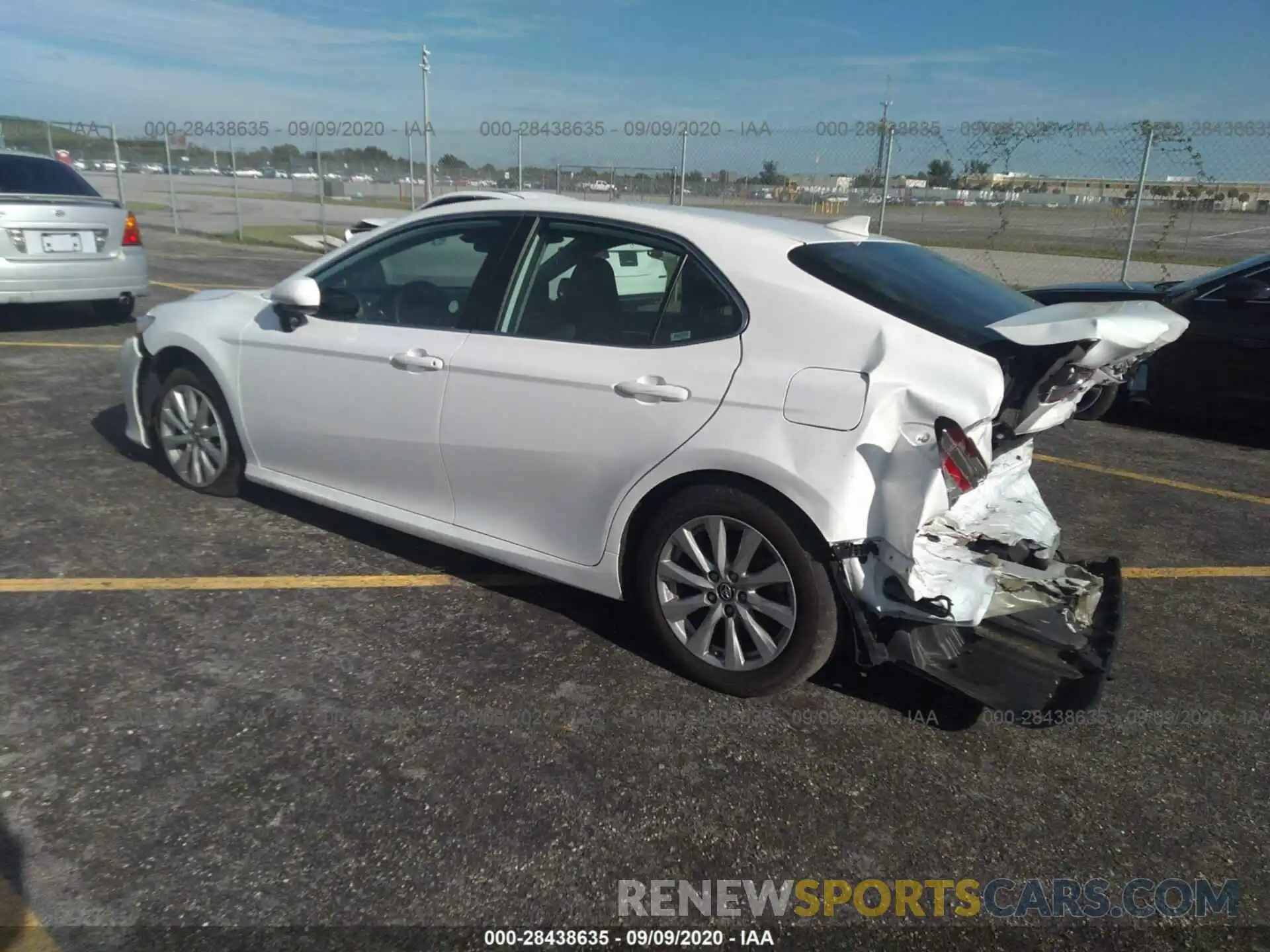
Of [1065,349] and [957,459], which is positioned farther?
[1065,349]

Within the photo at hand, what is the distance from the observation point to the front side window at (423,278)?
388cm

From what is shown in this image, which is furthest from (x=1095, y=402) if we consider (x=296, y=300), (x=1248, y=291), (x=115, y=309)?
Answer: (x=115, y=309)

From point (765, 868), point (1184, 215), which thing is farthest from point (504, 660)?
point (1184, 215)

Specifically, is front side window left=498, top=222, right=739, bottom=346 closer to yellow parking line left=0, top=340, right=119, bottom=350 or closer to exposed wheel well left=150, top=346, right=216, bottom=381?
exposed wheel well left=150, top=346, right=216, bottom=381

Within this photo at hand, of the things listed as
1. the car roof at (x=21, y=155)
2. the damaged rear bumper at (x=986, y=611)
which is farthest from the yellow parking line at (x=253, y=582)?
the car roof at (x=21, y=155)

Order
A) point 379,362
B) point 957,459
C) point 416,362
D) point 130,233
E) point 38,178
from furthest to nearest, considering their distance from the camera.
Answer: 1. point 130,233
2. point 38,178
3. point 379,362
4. point 416,362
5. point 957,459

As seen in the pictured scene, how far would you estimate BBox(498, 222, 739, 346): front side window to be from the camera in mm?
3387

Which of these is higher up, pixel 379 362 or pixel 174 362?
pixel 379 362

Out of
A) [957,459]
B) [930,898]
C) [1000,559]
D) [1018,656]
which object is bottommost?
[930,898]

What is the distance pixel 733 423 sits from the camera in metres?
3.16

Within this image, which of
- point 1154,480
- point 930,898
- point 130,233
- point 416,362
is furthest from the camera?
point 130,233

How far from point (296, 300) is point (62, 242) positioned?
19.5ft

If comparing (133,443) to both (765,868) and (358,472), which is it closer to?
(358,472)

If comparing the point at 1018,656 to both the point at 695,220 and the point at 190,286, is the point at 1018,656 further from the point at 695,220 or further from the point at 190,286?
the point at 190,286
